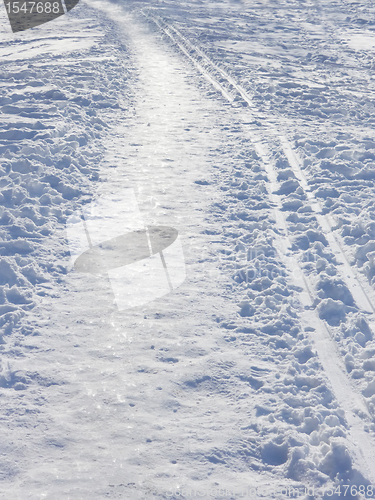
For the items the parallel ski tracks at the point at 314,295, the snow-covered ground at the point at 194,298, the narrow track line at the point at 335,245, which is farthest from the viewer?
the narrow track line at the point at 335,245

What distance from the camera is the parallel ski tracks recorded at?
12.7 ft

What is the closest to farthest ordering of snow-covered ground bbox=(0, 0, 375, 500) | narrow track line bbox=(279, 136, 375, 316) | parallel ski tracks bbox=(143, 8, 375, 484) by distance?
snow-covered ground bbox=(0, 0, 375, 500), parallel ski tracks bbox=(143, 8, 375, 484), narrow track line bbox=(279, 136, 375, 316)

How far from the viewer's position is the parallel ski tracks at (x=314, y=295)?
3.86 meters

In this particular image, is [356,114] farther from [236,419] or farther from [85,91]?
[236,419]

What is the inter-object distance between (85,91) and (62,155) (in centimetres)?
380

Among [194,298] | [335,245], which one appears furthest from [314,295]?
[194,298]

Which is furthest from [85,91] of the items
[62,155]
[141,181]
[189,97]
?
[141,181]

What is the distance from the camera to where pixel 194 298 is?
17.4 ft

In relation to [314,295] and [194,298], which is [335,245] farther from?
[194,298]

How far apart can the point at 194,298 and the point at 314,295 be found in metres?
1.30

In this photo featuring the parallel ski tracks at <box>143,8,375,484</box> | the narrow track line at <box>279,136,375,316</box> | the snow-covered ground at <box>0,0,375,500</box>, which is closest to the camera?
the snow-covered ground at <box>0,0,375,500</box>

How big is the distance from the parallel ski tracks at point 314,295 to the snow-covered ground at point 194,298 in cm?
3

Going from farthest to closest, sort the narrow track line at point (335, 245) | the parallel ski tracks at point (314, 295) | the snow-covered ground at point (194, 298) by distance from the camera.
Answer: the narrow track line at point (335, 245) < the parallel ski tracks at point (314, 295) < the snow-covered ground at point (194, 298)

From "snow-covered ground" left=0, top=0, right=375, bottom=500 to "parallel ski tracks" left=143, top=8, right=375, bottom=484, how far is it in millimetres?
27
